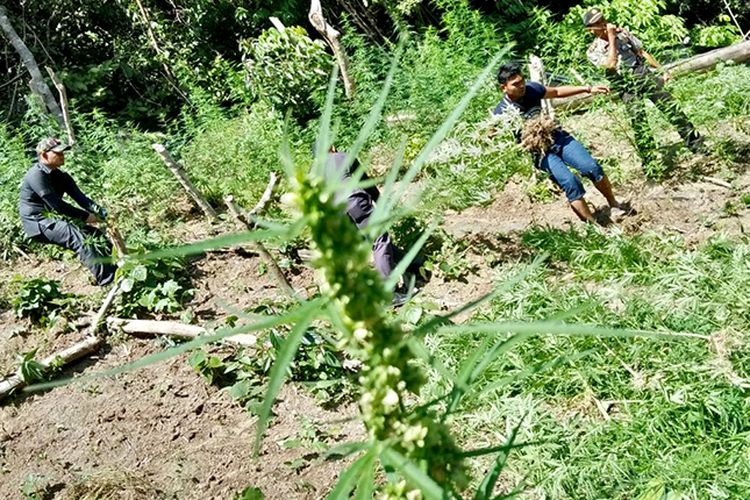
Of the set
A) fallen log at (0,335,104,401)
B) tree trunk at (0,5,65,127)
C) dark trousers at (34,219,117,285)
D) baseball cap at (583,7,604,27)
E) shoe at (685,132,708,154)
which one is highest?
tree trunk at (0,5,65,127)

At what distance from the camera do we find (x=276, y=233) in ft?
3.00

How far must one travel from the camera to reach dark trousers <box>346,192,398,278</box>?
18.0 ft

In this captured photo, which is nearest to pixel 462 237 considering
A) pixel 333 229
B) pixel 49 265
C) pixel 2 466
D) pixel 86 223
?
pixel 86 223

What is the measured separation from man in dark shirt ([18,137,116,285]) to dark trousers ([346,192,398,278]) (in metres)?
2.53

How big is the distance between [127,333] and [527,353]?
3487 mm

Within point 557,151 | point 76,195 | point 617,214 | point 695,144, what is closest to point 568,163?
point 557,151

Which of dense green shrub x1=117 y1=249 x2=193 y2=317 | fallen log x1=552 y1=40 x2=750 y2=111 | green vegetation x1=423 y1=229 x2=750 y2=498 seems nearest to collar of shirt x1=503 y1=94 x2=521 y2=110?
green vegetation x1=423 y1=229 x2=750 y2=498

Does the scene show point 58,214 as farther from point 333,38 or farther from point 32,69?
point 32,69

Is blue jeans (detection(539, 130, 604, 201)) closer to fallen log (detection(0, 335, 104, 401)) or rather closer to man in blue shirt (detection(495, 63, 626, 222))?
man in blue shirt (detection(495, 63, 626, 222))

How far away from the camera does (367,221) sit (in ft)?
18.2

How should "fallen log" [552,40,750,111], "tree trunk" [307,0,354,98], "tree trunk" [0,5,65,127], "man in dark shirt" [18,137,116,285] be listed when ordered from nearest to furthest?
"man in dark shirt" [18,137,116,285]
"tree trunk" [307,0,354,98]
"fallen log" [552,40,750,111]
"tree trunk" [0,5,65,127]

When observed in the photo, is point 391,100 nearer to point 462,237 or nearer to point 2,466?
point 462,237

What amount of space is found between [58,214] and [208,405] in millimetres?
2620

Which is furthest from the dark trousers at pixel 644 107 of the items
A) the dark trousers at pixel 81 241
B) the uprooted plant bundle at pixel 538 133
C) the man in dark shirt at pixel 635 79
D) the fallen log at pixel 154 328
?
the dark trousers at pixel 81 241
